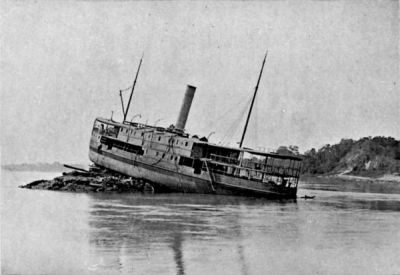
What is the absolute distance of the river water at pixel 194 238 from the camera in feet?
40.9

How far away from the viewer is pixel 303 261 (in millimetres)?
13234

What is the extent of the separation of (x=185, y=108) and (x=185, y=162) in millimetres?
4783

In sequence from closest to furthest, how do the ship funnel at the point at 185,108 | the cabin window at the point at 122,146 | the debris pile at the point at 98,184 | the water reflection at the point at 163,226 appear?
the water reflection at the point at 163,226 → the debris pile at the point at 98,184 → the cabin window at the point at 122,146 → the ship funnel at the point at 185,108

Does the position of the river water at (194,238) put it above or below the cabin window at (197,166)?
below

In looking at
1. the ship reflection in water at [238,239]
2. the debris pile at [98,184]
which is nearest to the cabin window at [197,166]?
the debris pile at [98,184]

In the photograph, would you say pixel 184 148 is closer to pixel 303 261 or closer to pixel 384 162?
pixel 303 261

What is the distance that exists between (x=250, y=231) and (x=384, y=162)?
80.7 meters

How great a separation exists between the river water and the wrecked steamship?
4.52 metres

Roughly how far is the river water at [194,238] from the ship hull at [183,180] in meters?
4.51

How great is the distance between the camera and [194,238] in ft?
53.5

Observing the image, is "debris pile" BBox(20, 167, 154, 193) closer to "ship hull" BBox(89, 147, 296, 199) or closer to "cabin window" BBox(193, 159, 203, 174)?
"ship hull" BBox(89, 147, 296, 199)

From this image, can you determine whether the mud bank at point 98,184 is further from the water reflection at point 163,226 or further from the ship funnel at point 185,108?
the ship funnel at point 185,108

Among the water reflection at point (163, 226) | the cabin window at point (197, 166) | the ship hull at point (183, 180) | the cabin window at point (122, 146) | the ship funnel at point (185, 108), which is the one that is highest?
the ship funnel at point (185, 108)

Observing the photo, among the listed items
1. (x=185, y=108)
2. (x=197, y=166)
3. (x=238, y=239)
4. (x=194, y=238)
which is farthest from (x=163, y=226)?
(x=185, y=108)
